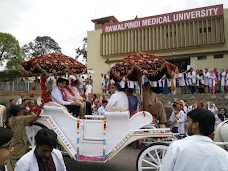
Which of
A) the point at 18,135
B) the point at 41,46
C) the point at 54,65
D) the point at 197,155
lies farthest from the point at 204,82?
the point at 41,46

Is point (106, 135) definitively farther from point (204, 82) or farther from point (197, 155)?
point (204, 82)

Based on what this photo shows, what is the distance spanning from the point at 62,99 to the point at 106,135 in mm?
1701

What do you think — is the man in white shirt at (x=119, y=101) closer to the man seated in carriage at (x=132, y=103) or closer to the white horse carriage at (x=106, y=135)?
the man seated in carriage at (x=132, y=103)

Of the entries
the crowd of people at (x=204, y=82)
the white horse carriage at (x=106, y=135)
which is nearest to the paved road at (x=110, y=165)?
the white horse carriage at (x=106, y=135)

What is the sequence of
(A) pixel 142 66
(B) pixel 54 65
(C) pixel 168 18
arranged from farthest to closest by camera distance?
(C) pixel 168 18, (B) pixel 54 65, (A) pixel 142 66

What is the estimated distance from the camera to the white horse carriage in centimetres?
503

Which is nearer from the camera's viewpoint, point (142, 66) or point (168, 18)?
point (142, 66)

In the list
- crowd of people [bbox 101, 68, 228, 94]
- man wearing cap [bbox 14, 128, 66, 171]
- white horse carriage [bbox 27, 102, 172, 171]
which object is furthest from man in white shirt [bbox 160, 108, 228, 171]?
crowd of people [bbox 101, 68, 228, 94]

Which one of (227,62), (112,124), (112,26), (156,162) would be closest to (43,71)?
(112,124)

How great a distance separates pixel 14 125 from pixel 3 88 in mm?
19944

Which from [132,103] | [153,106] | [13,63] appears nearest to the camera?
[153,106]

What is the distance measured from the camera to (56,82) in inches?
263

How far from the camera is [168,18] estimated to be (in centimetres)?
2119

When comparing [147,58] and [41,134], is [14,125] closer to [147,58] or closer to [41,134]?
[41,134]
